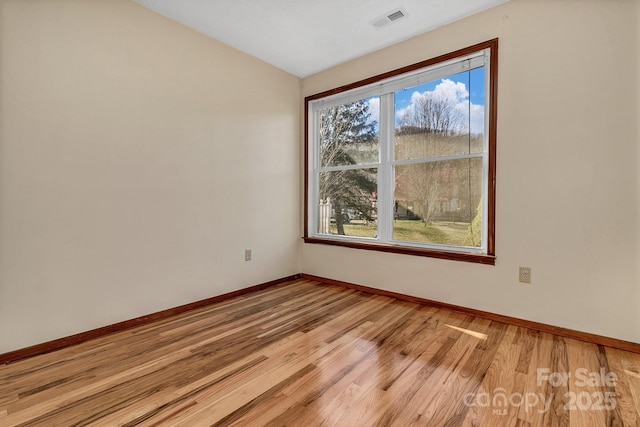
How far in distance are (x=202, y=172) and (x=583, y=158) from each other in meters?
3.04

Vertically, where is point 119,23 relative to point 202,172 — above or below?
above

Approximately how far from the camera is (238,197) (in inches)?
124

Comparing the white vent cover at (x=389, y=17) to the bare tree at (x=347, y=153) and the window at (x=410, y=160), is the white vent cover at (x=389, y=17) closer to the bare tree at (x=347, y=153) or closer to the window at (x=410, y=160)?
the window at (x=410, y=160)

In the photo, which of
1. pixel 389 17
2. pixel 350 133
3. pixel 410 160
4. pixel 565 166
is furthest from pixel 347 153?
pixel 565 166

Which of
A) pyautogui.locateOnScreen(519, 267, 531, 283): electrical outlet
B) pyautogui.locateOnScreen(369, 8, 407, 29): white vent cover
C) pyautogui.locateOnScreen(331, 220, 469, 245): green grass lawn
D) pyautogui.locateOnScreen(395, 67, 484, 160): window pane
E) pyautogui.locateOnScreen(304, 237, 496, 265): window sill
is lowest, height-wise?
pyautogui.locateOnScreen(519, 267, 531, 283): electrical outlet

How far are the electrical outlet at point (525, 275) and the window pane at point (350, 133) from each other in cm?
170

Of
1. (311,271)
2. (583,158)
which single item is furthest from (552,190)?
(311,271)

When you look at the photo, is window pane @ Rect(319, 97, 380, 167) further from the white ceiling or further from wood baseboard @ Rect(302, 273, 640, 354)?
wood baseboard @ Rect(302, 273, 640, 354)

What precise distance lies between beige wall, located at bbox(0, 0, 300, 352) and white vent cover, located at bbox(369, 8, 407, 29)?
4.38 ft

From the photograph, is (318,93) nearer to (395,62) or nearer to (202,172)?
(395,62)

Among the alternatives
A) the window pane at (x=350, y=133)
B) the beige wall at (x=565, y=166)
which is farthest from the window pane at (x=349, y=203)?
the beige wall at (x=565, y=166)

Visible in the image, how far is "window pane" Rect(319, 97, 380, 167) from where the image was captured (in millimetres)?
3336

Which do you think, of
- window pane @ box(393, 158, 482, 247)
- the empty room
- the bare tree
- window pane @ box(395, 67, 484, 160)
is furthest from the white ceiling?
window pane @ box(393, 158, 482, 247)

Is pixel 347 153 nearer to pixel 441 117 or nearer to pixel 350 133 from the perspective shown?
pixel 350 133
